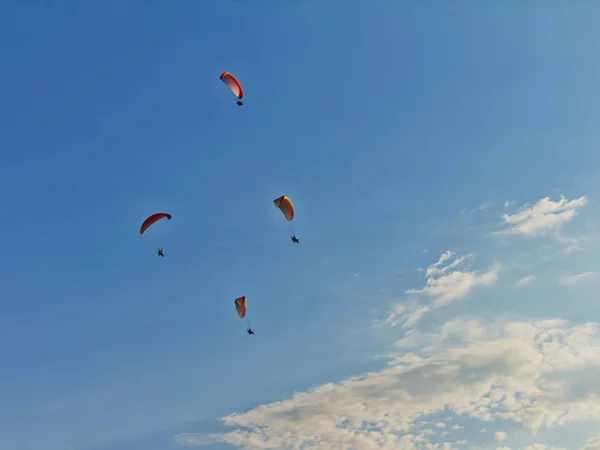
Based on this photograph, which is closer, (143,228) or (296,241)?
(296,241)

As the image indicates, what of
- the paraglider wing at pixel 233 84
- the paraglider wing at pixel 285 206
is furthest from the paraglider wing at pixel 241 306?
the paraglider wing at pixel 233 84

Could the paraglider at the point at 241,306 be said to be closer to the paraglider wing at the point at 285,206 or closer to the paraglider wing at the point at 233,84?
the paraglider wing at the point at 285,206

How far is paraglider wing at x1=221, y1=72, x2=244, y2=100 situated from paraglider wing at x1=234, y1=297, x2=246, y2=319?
35683 mm

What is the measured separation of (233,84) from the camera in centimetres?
10944

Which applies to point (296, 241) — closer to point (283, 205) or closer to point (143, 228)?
point (283, 205)

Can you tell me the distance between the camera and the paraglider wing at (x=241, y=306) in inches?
4297

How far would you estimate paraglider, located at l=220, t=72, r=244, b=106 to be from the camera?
10838cm

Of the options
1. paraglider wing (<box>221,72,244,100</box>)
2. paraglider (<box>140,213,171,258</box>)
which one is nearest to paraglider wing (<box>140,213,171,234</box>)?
paraglider (<box>140,213,171,258</box>)

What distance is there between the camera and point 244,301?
4400 inches

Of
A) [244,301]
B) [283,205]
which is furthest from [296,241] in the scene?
[244,301]

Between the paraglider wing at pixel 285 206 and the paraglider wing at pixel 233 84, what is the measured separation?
786 inches

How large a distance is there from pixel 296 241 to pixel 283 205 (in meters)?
8.67

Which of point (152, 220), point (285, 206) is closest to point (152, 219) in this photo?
point (152, 220)

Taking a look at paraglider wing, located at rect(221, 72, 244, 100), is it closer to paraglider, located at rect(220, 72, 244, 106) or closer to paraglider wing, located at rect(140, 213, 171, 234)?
paraglider, located at rect(220, 72, 244, 106)
